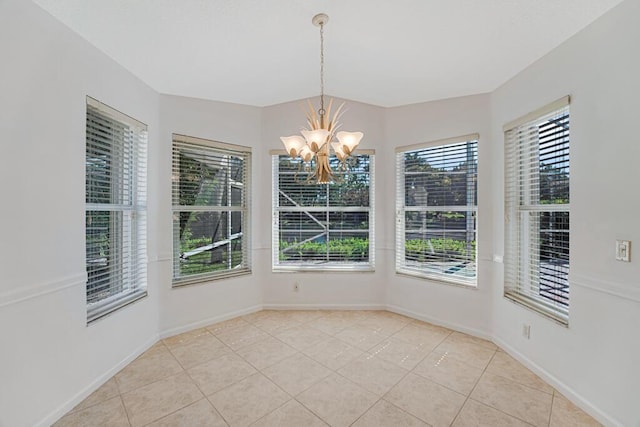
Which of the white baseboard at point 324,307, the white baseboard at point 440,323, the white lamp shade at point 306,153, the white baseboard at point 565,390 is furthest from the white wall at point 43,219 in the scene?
the white baseboard at point 565,390

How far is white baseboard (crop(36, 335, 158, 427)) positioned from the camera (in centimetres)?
181

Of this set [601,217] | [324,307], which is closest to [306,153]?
[601,217]

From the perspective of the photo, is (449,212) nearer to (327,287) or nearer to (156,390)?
(327,287)

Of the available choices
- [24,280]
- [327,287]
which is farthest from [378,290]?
[24,280]

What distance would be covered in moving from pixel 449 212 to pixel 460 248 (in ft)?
1.39

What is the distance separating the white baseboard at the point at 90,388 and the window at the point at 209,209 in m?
0.70

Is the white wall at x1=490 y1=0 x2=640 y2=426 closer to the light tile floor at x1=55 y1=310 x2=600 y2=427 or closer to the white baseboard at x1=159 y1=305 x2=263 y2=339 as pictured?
the light tile floor at x1=55 y1=310 x2=600 y2=427

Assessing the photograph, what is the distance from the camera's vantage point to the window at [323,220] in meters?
3.78

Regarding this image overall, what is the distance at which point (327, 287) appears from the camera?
376 cm

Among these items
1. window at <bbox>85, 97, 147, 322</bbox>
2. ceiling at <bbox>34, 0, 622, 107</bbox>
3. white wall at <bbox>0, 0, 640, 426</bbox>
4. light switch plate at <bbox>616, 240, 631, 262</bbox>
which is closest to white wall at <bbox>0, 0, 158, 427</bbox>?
white wall at <bbox>0, 0, 640, 426</bbox>

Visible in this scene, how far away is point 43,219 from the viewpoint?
1.80 metres

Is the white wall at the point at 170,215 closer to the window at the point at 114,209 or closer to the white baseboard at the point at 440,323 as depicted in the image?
the window at the point at 114,209

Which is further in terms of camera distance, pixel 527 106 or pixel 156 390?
pixel 527 106

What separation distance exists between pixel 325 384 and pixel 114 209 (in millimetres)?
2300
